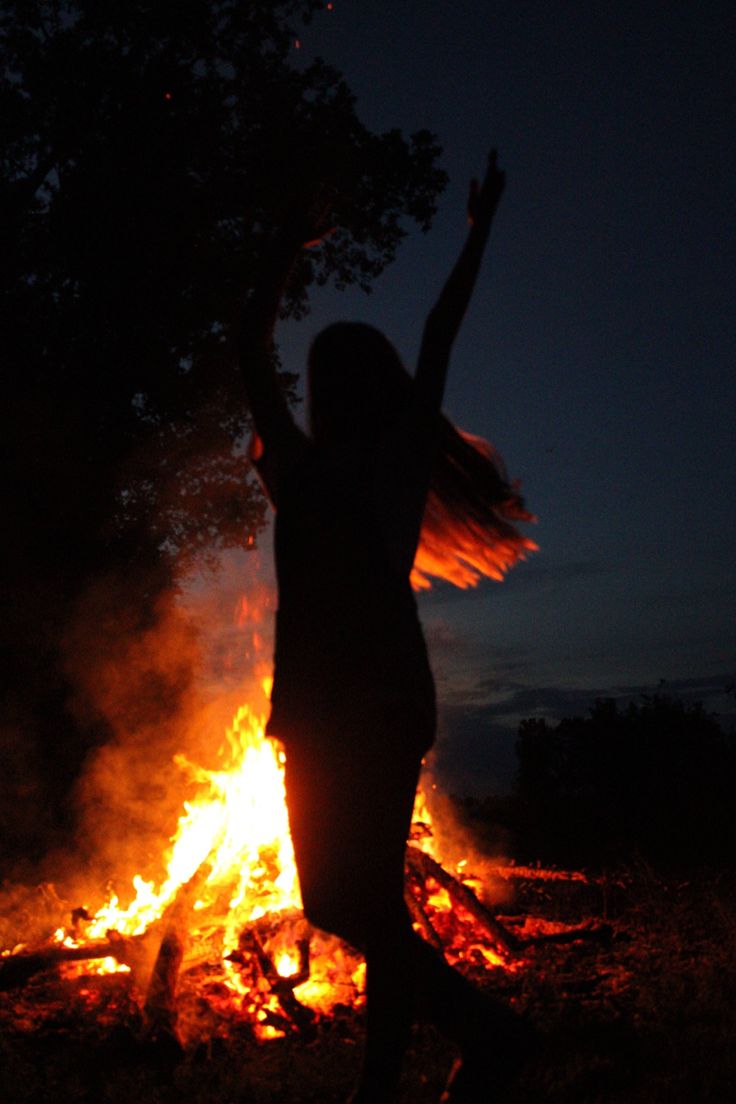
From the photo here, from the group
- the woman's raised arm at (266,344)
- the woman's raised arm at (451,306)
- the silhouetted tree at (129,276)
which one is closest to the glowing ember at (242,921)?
the woman's raised arm at (266,344)

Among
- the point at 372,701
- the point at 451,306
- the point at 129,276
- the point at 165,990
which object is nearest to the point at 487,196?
the point at 451,306

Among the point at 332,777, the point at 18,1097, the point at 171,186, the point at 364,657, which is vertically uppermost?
the point at 171,186

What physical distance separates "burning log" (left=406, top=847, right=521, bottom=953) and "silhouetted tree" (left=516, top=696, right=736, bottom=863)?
3.09 metres

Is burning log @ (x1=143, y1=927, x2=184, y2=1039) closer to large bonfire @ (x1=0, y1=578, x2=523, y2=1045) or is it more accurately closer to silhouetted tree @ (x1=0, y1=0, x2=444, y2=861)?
large bonfire @ (x1=0, y1=578, x2=523, y2=1045)

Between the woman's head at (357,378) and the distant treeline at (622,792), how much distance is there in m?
6.21

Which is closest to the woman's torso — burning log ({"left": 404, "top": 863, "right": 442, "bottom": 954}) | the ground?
the ground

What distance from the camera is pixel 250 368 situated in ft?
8.93

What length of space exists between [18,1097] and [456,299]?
335 cm

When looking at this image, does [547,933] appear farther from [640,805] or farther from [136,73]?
[136,73]

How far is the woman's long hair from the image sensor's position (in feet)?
8.70

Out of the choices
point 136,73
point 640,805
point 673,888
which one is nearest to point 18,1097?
point 673,888

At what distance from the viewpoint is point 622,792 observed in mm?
11883

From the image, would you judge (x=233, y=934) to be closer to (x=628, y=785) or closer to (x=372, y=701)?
(x=372, y=701)

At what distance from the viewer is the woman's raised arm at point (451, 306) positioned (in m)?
2.36
